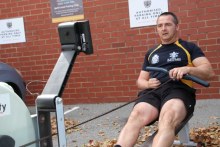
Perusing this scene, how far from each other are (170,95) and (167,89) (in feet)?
0.46

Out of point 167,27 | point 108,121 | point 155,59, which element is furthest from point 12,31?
point 167,27

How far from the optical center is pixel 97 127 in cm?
580

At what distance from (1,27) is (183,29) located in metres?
3.78

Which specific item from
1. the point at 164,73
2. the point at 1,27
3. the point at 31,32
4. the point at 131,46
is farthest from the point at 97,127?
the point at 1,27

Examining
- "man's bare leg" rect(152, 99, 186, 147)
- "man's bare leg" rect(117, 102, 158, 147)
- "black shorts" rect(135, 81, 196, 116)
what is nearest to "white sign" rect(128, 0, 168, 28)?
"black shorts" rect(135, 81, 196, 116)

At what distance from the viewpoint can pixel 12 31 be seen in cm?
769

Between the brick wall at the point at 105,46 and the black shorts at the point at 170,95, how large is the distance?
264cm

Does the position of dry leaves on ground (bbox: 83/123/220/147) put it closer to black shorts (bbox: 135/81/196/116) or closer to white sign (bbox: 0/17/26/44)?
black shorts (bbox: 135/81/196/116)

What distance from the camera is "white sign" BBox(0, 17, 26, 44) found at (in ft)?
24.9

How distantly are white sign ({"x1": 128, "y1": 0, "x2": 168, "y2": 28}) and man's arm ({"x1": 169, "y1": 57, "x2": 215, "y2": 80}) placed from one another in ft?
8.94

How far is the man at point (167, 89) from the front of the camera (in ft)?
11.0

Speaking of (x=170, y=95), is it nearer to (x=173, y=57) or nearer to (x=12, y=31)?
(x=173, y=57)

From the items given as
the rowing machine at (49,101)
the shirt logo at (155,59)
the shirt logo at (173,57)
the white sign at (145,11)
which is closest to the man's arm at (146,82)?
the shirt logo at (155,59)

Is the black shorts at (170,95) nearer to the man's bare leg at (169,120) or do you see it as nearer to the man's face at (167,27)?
the man's bare leg at (169,120)
